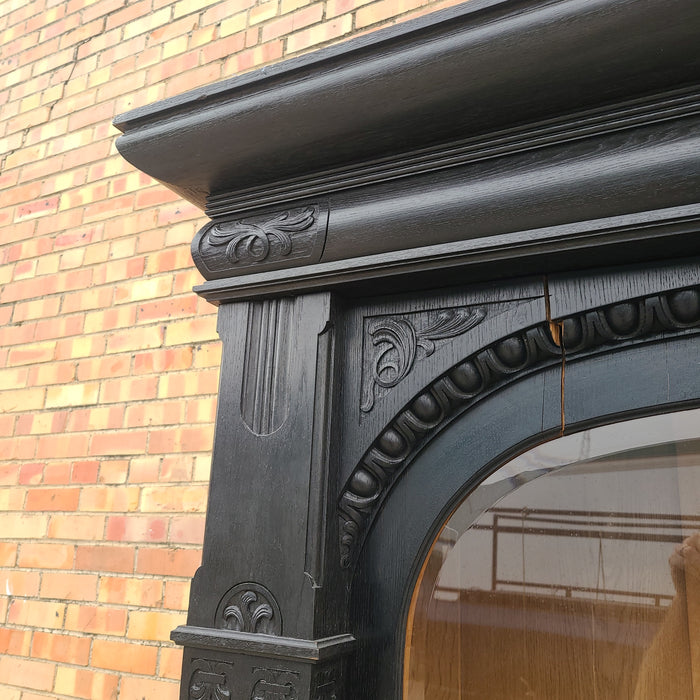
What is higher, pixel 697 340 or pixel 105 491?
pixel 697 340

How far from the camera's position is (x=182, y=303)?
1684 millimetres

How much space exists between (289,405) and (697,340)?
2.06 ft

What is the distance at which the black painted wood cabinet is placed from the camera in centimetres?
89

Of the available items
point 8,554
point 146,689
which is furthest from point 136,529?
point 8,554

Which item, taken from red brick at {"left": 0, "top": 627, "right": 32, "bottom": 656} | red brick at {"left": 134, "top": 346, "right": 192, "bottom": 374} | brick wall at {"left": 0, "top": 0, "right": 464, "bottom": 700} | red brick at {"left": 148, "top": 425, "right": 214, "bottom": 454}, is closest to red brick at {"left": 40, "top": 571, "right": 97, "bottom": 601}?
brick wall at {"left": 0, "top": 0, "right": 464, "bottom": 700}

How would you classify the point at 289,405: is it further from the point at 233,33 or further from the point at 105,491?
the point at 233,33

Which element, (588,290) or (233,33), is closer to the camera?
(588,290)

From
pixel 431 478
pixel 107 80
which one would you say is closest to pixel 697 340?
pixel 431 478

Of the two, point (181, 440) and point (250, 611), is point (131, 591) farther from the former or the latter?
point (250, 611)

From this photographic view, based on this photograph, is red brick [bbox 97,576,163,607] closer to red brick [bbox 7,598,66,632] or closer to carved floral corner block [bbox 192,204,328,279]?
red brick [bbox 7,598,66,632]

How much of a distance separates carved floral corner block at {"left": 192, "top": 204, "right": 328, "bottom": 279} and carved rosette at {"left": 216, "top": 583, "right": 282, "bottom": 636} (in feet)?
1.77

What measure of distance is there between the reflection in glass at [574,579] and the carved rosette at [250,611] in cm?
22

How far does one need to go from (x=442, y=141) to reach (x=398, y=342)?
1.09ft

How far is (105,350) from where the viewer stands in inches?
69.2
